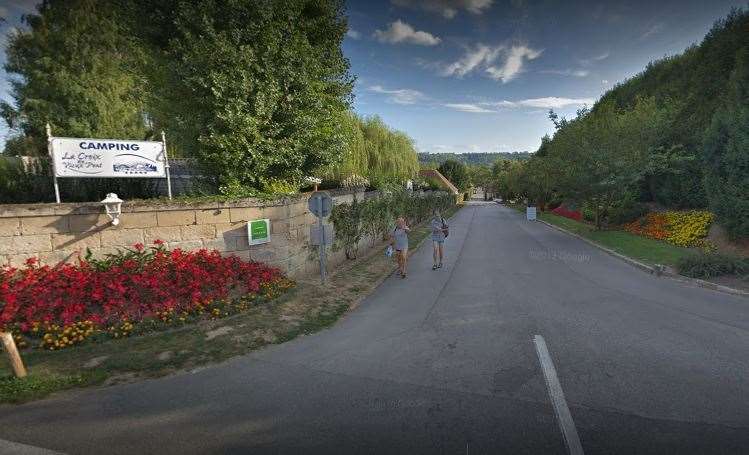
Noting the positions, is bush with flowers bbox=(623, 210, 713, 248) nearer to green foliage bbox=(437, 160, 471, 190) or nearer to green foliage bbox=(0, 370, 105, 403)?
green foliage bbox=(0, 370, 105, 403)

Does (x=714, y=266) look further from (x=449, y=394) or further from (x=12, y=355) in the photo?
(x=12, y=355)

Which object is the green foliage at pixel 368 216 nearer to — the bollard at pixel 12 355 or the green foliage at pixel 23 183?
the green foliage at pixel 23 183

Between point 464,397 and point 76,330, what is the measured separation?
5.52 meters

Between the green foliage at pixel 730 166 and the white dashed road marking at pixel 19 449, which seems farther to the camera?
the green foliage at pixel 730 166

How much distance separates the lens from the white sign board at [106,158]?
6250 millimetres

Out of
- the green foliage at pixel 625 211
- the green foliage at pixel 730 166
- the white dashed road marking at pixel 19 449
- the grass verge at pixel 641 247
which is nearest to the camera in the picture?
the white dashed road marking at pixel 19 449

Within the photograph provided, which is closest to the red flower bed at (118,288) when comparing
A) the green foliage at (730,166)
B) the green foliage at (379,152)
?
the green foliage at (379,152)

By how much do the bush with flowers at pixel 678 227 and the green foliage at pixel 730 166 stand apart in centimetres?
118

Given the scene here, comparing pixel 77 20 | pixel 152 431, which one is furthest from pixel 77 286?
pixel 77 20

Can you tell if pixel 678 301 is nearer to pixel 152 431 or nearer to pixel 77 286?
pixel 152 431

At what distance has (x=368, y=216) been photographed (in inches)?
523

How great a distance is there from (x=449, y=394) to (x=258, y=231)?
547cm

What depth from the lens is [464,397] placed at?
11.9 ft

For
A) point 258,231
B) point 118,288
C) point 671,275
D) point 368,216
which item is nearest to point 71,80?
point 368,216
